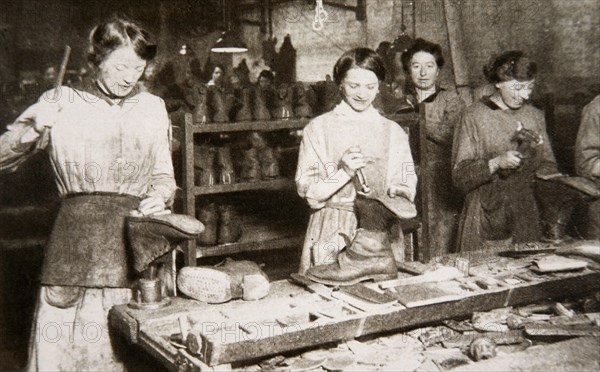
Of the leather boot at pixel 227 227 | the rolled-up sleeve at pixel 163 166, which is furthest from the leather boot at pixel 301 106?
the rolled-up sleeve at pixel 163 166

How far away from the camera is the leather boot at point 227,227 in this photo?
509cm

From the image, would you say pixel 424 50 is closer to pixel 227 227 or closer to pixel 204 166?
pixel 204 166

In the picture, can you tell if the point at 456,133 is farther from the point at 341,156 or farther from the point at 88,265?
the point at 88,265

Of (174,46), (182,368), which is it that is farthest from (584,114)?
(174,46)

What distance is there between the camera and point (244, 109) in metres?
5.02

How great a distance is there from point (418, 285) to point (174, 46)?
25.4 feet

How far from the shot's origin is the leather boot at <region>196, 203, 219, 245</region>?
5.03 metres

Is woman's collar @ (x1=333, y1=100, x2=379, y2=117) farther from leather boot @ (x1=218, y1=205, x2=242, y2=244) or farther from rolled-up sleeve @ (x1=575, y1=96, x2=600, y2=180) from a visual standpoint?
leather boot @ (x1=218, y1=205, x2=242, y2=244)

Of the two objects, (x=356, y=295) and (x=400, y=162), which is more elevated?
(x=400, y=162)

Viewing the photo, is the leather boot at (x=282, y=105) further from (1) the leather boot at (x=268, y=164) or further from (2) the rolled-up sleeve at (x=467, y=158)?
(2) the rolled-up sleeve at (x=467, y=158)

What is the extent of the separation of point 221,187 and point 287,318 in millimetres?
2459

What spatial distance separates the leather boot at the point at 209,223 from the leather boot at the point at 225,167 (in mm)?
303

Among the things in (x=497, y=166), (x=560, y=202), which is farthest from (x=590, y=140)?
(x=497, y=166)

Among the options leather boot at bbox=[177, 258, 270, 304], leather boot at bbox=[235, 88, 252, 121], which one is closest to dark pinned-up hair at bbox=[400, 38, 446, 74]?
leather boot at bbox=[235, 88, 252, 121]
